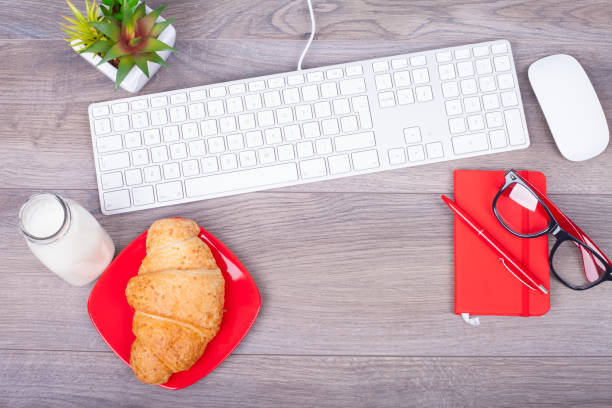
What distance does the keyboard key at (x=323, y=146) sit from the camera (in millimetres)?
726

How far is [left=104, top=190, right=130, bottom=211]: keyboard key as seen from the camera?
0.71 metres

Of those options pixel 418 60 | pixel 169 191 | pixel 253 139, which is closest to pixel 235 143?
pixel 253 139

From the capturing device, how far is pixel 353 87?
74cm

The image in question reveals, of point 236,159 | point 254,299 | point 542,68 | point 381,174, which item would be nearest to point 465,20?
point 542,68

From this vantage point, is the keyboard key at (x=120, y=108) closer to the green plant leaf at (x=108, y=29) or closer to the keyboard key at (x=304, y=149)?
the green plant leaf at (x=108, y=29)

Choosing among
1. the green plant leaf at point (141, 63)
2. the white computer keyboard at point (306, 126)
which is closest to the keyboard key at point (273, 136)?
the white computer keyboard at point (306, 126)

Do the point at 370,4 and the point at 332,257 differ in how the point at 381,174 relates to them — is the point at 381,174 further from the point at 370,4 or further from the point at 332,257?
the point at 370,4

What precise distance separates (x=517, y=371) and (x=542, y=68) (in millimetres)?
515

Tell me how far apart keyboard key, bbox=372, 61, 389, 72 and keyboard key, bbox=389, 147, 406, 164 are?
0.14 metres

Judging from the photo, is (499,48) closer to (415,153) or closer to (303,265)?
(415,153)

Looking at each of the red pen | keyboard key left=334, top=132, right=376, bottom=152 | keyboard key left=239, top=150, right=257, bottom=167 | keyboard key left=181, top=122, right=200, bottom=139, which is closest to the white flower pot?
keyboard key left=181, top=122, right=200, bottom=139

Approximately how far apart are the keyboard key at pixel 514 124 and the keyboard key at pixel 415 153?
0.50 ft

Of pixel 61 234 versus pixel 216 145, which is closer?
pixel 61 234

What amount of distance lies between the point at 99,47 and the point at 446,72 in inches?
21.7
